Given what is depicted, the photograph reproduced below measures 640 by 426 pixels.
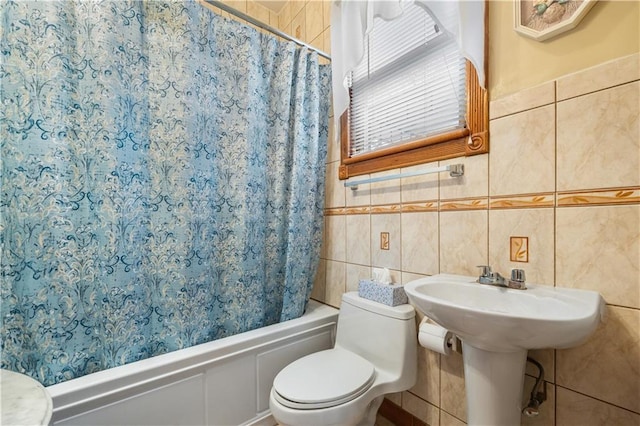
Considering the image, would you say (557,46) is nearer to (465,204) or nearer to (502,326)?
(465,204)

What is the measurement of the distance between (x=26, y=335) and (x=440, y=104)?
187cm

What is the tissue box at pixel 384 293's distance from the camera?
50.8 inches

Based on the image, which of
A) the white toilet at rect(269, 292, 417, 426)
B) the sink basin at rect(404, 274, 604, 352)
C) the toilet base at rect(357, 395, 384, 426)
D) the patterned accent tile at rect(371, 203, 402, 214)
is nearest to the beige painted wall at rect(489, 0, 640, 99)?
the patterned accent tile at rect(371, 203, 402, 214)

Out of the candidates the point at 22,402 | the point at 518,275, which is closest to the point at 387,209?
the point at 518,275

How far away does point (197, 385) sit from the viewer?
1.21 meters

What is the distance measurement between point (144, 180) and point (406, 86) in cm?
132

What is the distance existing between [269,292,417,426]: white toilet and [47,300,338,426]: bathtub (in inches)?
8.6

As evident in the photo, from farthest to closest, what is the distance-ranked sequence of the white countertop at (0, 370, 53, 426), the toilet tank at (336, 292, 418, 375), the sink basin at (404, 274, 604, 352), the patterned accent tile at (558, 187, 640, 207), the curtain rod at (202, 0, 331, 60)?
the curtain rod at (202, 0, 331, 60)
the toilet tank at (336, 292, 418, 375)
the patterned accent tile at (558, 187, 640, 207)
the sink basin at (404, 274, 604, 352)
the white countertop at (0, 370, 53, 426)

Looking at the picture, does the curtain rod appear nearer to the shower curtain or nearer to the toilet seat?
the shower curtain

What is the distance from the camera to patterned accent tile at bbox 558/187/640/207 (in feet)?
2.60

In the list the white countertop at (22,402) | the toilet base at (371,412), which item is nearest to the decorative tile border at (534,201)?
the toilet base at (371,412)

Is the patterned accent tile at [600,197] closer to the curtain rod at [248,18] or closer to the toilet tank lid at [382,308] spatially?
the toilet tank lid at [382,308]

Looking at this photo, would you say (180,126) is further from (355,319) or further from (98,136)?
(355,319)

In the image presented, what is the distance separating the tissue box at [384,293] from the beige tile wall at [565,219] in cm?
18
